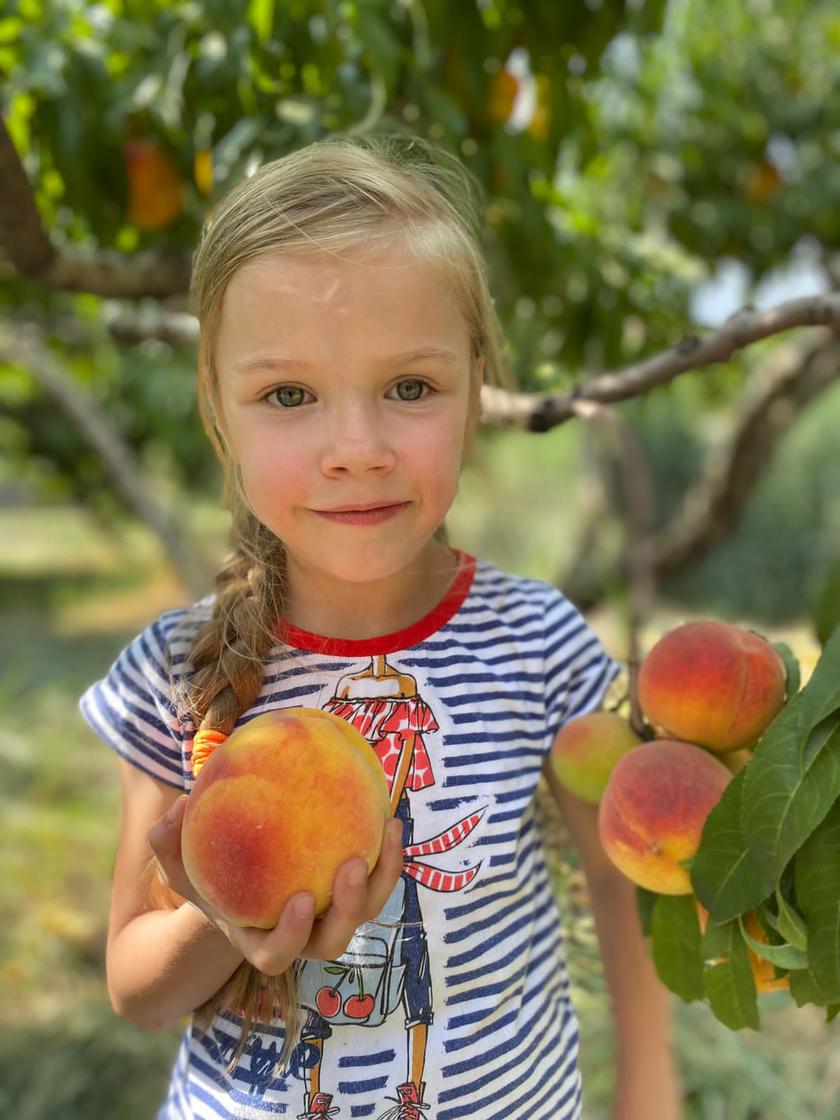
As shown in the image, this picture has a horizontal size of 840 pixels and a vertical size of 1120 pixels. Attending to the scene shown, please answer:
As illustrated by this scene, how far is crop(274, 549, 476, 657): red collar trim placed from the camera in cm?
99

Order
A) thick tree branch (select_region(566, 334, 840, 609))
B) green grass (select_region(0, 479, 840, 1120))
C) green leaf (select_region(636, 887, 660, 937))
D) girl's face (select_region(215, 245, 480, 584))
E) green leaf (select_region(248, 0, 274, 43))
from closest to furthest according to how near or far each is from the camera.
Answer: girl's face (select_region(215, 245, 480, 584)) → green leaf (select_region(636, 887, 660, 937)) → green leaf (select_region(248, 0, 274, 43)) → green grass (select_region(0, 479, 840, 1120)) → thick tree branch (select_region(566, 334, 840, 609))

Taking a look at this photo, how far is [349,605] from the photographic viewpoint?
1.01m

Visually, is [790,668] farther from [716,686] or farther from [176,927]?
[176,927]

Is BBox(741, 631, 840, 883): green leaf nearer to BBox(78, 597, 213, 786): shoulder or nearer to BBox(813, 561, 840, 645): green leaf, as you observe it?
BBox(813, 561, 840, 645): green leaf

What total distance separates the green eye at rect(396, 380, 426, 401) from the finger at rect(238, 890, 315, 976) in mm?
428

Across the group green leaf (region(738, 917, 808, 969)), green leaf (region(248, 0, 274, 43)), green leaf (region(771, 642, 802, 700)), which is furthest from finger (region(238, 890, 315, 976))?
green leaf (region(248, 0, 274, 43))

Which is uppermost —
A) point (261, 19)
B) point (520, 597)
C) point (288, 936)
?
point (261, 19)

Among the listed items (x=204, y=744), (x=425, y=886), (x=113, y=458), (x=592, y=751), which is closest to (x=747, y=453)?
(x=113, y=458)

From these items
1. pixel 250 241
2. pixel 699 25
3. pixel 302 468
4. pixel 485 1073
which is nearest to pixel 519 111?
pixel 250 241

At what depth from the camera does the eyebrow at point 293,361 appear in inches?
33.1

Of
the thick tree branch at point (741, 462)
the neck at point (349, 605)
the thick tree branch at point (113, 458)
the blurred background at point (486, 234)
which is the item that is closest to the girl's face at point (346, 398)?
the neck at point (349, 605)

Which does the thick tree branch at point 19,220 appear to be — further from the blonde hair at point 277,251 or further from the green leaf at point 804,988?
the green leaf at point 804,988

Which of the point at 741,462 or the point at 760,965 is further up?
the point at 741,462

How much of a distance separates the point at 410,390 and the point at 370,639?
0.26 m
